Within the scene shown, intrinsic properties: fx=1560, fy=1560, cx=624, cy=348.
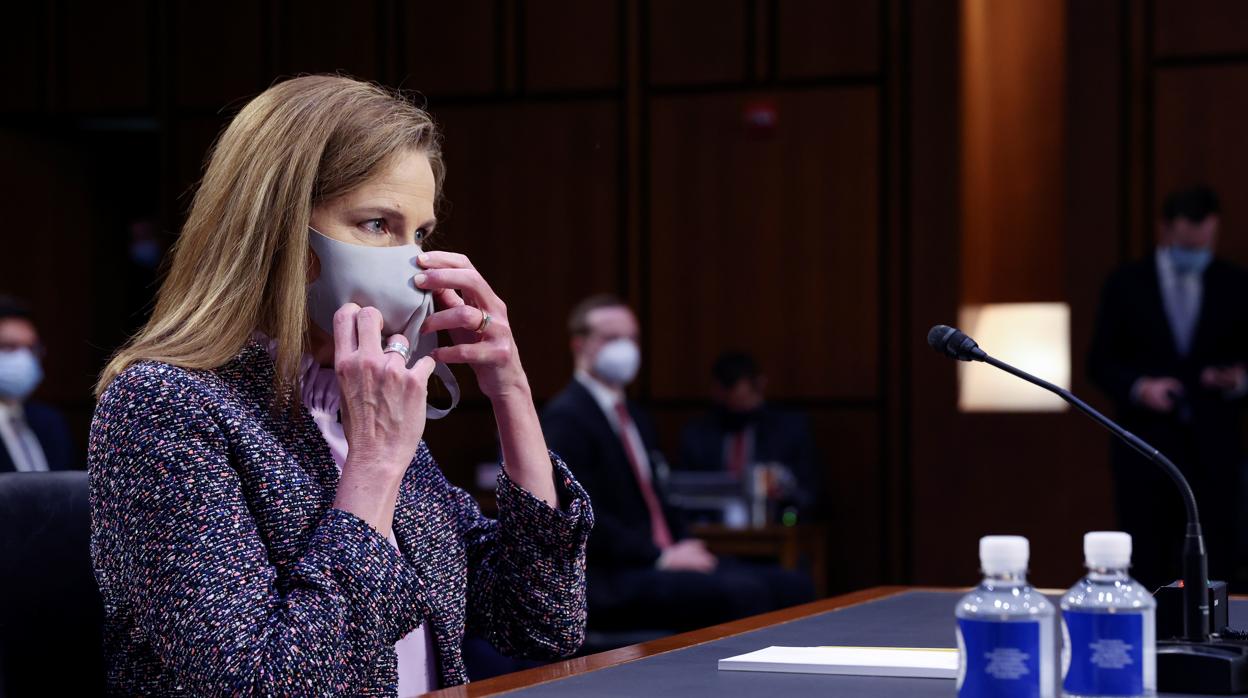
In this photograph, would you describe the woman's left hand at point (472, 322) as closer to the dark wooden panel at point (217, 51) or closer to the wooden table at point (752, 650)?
the wooden table at point (752, 650)

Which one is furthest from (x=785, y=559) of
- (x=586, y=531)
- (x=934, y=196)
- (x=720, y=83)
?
(x=586, y=531)

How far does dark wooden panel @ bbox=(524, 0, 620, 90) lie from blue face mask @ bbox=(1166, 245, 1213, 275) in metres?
2.67

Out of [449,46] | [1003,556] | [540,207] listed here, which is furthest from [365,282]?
[449,46]

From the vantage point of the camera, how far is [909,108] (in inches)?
255

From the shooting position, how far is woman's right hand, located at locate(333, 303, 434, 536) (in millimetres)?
1546

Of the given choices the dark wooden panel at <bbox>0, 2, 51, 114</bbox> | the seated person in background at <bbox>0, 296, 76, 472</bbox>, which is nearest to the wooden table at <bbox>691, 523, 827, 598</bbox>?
the seated person in background at <bbox>0, 296, 76, 472</bbox>

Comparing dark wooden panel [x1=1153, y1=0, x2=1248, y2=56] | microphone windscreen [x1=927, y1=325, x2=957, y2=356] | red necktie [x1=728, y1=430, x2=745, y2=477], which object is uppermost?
dark wooden panel [x1=1153, y1=0, x2=1248, y2=56]

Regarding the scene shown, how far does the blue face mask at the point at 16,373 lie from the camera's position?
568cm

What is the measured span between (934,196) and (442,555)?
16.2 ft

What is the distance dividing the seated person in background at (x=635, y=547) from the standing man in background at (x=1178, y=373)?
120 cm

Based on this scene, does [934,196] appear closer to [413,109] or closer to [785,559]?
[785,559]

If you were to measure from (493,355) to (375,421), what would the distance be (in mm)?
306

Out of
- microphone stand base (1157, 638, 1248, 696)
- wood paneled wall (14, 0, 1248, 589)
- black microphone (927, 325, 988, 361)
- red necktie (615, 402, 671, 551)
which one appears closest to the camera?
microphone stand base (1157, 638, 1248, 696)

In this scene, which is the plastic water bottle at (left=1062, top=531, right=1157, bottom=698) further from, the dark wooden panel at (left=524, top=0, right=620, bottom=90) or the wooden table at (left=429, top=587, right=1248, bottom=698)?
the dark wooden panel at (left=524, top=0, right=620, bottom=90)
